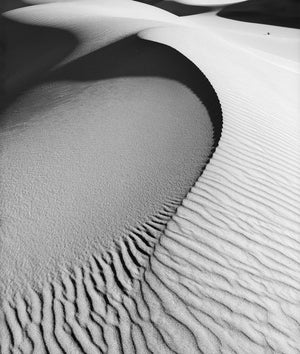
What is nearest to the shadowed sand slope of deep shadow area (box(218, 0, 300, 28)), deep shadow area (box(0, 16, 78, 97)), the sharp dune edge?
the sharp dune edge

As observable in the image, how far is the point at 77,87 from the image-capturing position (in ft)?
25.9

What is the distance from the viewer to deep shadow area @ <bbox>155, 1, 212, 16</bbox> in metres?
32.0

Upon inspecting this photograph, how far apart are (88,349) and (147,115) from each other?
3.85 metres

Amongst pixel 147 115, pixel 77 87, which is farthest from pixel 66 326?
pixel 77 87

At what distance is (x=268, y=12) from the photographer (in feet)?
94.5

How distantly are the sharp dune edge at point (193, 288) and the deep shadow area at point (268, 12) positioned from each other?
85.8 ft

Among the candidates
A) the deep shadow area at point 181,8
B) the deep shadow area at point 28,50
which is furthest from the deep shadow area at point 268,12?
the deep shadow area at point 28,50

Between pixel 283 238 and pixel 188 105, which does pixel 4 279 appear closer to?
pixel 283 238

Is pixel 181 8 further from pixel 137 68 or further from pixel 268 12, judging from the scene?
pixel 137 68

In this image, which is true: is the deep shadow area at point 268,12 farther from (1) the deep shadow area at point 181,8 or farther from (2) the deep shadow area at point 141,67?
(2) the deep shadow area at point 141,67

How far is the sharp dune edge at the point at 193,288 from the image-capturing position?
2672 mm

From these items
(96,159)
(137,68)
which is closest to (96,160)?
(96,159)

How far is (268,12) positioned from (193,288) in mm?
30877

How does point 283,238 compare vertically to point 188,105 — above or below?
below
